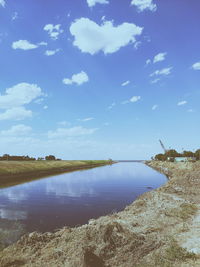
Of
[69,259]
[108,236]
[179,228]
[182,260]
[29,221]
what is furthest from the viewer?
[29,221]

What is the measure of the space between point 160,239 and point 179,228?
3.54m

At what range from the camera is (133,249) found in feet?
44.1

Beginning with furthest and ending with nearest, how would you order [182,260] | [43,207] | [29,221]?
[43,207] < [29,221] < [182,260]

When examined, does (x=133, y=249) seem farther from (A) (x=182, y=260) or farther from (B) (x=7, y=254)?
(B) (x=7, y=254)

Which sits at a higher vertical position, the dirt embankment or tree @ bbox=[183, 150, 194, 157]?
tree @ bbox=[183, 150, 194, 157]

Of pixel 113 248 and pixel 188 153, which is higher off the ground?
pixel 188 153

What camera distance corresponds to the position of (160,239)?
14898 millimetres

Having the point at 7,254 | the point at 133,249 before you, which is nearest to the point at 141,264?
the point at 133,249

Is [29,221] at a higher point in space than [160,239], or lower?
lower

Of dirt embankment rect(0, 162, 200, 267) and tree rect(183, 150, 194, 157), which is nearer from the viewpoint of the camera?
dirt embankment rect(0, 162, 200, 267)

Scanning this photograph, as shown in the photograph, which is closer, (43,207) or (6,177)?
(43,207)

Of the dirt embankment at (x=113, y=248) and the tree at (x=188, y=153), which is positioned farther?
the tree at (x=188, y=153)

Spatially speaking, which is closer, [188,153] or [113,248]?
[113,248]

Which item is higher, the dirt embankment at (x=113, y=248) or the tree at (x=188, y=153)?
the tree at (x=188, y=153)
